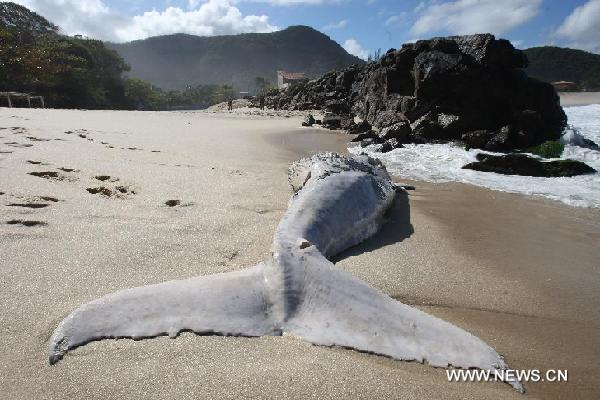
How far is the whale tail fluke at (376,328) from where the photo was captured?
5.90 feet

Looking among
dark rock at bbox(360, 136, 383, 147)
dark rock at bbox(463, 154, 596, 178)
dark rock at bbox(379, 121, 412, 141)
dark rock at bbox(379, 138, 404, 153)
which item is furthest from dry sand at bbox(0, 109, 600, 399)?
dark rock at bbox(379, 121, 412, 141)

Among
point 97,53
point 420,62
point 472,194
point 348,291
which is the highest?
point 97,53

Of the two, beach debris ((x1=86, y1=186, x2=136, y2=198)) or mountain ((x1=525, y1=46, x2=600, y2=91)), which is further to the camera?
mountain ((x1=525, y1=46, x2=600, y2=91))

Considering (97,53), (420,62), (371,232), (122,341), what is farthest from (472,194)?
(97,53)

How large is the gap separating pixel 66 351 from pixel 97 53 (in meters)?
65.6

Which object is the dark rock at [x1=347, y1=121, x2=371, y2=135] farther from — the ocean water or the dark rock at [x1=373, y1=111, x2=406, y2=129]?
the ocean water

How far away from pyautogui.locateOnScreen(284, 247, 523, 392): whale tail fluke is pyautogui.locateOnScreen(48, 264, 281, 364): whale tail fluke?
0.23m

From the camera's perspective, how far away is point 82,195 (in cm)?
404

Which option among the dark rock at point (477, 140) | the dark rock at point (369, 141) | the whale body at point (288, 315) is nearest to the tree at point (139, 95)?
the dark rock at point (369, 141)

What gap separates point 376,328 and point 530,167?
276 inches

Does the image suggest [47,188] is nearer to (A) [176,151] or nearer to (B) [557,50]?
(A) [176,151]

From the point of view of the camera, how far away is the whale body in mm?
1838

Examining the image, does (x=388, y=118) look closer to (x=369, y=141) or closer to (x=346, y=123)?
(x=346, y=123)

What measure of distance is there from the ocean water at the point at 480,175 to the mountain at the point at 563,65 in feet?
346
